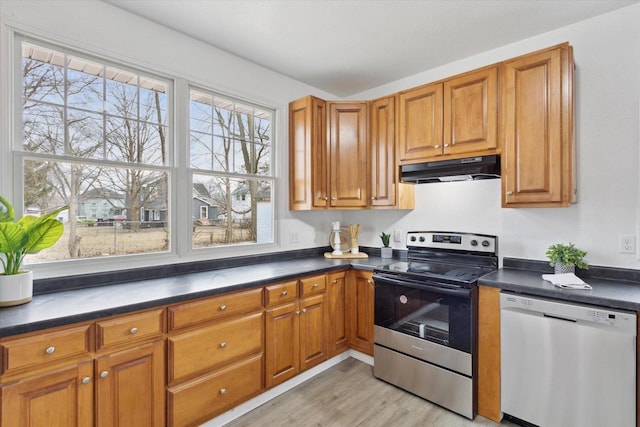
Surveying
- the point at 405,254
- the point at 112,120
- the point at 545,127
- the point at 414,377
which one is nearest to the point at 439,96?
the point at 545,127

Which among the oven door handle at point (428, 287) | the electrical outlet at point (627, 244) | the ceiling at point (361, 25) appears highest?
the ceiling at point (361, 25)

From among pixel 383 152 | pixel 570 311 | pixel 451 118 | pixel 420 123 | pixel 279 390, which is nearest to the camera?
pixel 570 311

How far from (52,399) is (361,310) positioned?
2121mm

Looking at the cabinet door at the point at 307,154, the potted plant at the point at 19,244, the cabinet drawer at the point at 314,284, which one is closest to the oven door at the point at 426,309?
the cabinet drawer at the point at 314,284

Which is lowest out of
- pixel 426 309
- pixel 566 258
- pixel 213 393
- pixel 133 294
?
pixel 213 393

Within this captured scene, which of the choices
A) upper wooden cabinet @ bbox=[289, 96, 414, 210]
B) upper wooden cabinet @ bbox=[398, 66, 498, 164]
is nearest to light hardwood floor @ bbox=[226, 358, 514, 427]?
upper wooden cabinet @ bbox=[289, 96, 414, 210]

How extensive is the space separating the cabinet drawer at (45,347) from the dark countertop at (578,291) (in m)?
2.28

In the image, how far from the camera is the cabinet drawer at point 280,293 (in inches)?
89.3

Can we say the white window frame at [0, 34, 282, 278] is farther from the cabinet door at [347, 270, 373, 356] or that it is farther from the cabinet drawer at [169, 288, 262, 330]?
the cabinet door at [347, 270, 373, 356]

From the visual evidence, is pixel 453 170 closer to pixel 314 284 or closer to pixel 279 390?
pixel 314 284

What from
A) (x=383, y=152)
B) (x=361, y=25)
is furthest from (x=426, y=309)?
(x=361, y=25)

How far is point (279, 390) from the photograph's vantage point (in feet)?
7.95

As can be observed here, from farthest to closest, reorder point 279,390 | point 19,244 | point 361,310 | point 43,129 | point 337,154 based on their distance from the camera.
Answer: point 337,154
point 361,310
point 279,390
point 43,129
point 19,244

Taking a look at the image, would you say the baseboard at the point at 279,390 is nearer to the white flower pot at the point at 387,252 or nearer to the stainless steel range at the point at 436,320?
the stainless steel range at the point at 436,320
